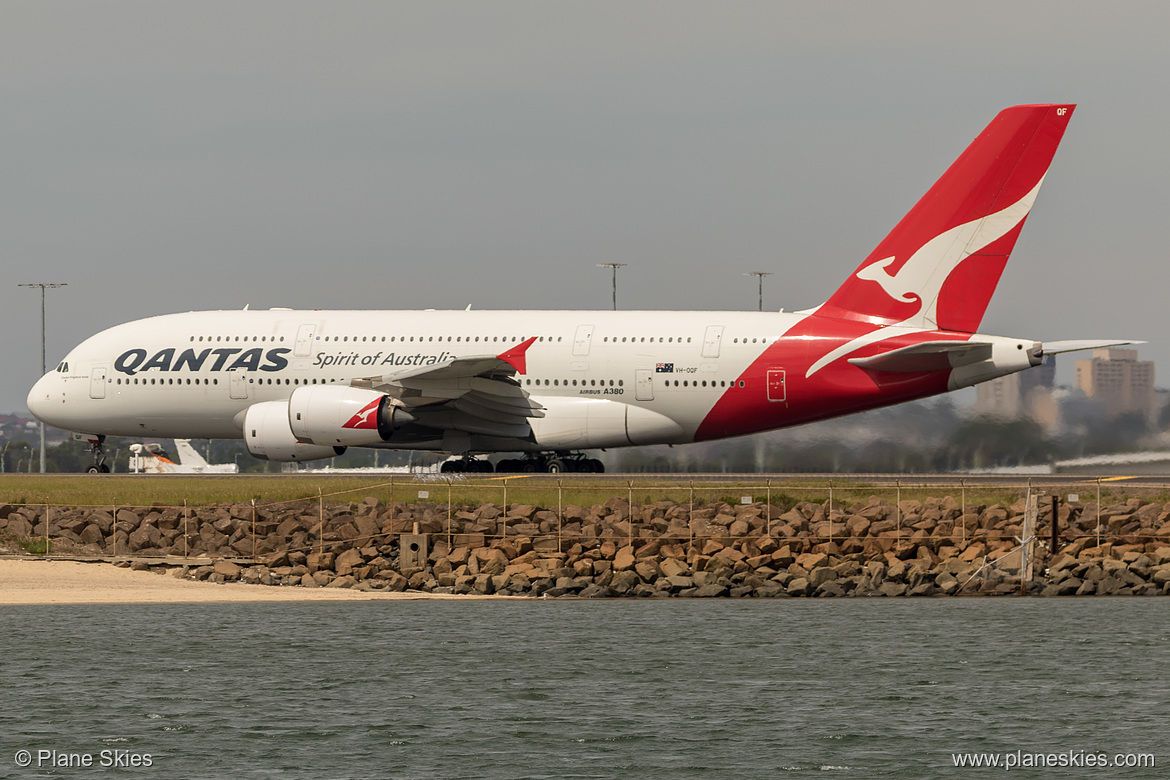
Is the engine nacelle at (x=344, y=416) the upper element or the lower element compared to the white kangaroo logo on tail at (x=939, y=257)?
lower

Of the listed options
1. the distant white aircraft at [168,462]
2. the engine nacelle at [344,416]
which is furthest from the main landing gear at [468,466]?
the distant white aircraft at [168,462]

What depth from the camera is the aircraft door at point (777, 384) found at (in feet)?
150

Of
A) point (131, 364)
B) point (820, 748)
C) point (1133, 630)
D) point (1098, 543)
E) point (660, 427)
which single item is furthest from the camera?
point (131, 364)

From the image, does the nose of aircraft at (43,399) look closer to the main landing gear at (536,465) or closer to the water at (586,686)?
the main landing gear at (536,465)

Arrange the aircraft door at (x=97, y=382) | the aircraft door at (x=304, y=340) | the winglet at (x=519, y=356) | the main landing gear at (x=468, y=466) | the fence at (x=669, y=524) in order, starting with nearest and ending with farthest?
1. the fence at (x=669, y=524)
2. the winglet at (x=519, y=356)
3. the aircraft door at (x=304, y=340)
4. the main landing gear at (x=468, y=466)
5. the aircraft door at (x=97, y=382)

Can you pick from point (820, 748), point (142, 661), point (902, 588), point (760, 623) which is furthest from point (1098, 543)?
point (142, 661)

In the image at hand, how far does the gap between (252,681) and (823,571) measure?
15759 mm

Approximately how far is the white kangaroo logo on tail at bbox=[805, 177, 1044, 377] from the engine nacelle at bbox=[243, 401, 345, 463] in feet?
54.4

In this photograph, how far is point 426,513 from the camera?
42656mm

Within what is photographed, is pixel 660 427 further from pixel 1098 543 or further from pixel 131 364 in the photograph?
pixel 131 364

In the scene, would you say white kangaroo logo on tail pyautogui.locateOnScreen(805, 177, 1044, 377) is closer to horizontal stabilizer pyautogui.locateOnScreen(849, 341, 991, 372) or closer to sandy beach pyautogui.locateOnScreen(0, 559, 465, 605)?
horizontal stabilizer pyautogui.locateOnScreen(849, 341, 991, 372)

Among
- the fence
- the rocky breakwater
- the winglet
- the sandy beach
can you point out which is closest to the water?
the sandy beach

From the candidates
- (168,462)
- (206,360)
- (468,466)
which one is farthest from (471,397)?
(168,462)

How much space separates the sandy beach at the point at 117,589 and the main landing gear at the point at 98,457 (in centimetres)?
1144
